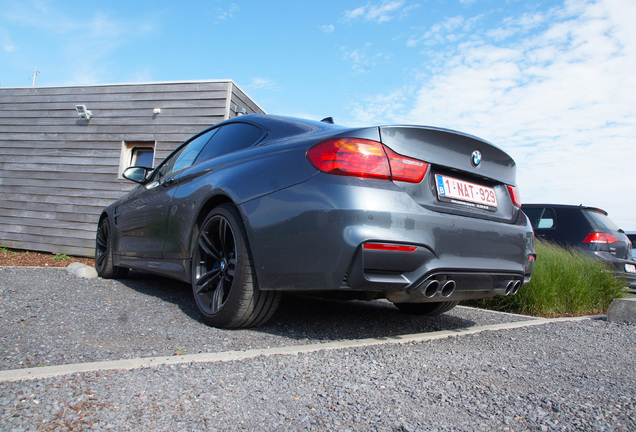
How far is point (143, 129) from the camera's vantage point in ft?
30.1

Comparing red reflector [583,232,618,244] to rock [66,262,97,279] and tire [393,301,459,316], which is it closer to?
tire [393,301,459,316]

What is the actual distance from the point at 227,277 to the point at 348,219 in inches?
41.0

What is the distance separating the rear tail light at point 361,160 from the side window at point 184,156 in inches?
67.4

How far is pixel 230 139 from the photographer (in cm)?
334

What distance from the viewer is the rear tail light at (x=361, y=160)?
7.27 feet

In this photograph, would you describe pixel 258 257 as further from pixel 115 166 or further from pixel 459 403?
pixel 115 166

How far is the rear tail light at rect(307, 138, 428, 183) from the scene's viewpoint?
2215mm

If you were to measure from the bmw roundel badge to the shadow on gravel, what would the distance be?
3.92ft

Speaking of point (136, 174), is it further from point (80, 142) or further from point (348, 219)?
point (80, 142)

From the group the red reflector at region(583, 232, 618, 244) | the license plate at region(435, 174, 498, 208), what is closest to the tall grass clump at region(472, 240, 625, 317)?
the red reflector at region(583, 232, 618, 244)

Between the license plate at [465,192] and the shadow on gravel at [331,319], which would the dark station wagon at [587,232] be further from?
the license plate at [465,192]

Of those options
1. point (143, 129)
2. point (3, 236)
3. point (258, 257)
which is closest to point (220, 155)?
point (258, 257)

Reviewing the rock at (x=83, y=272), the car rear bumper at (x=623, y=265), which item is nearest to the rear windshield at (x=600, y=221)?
the car rear bumper at (x=623, y=265)

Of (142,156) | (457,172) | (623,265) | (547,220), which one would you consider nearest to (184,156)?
(457,172)
